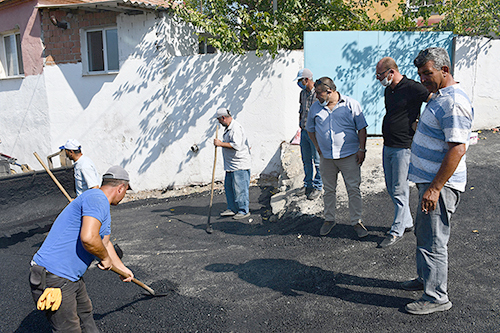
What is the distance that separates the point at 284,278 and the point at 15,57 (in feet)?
37.4

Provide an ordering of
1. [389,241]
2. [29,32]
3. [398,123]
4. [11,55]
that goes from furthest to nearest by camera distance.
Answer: [11,55] → [29,32] → [389,241] → [398,123]

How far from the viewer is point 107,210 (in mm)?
2824

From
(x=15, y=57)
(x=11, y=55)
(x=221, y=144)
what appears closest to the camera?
(x=221, y=144)

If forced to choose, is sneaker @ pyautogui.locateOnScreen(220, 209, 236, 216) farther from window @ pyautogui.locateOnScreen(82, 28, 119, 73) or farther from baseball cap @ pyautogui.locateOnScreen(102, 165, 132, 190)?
window @ pyautogui.locateOnScreen(82, 28, 119, 73)

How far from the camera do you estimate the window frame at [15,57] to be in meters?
11.3

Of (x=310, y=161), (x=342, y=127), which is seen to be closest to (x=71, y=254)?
(x=342, y=127)

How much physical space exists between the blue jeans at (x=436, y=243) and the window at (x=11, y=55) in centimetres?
1209

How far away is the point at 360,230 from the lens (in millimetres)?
4691

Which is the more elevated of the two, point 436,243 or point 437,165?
point 437,165

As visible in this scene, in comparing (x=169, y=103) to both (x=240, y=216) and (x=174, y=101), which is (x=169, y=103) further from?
(x=240, y=216)

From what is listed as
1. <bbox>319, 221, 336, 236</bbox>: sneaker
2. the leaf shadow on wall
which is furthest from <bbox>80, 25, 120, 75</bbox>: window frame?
<bbox>319, 221, 336, 236</bbox>: sneaker

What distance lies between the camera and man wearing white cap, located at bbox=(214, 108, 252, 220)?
6129 mm

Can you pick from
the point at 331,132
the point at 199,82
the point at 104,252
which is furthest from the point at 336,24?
the point at 104,252

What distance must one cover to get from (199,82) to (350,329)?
257 inches
